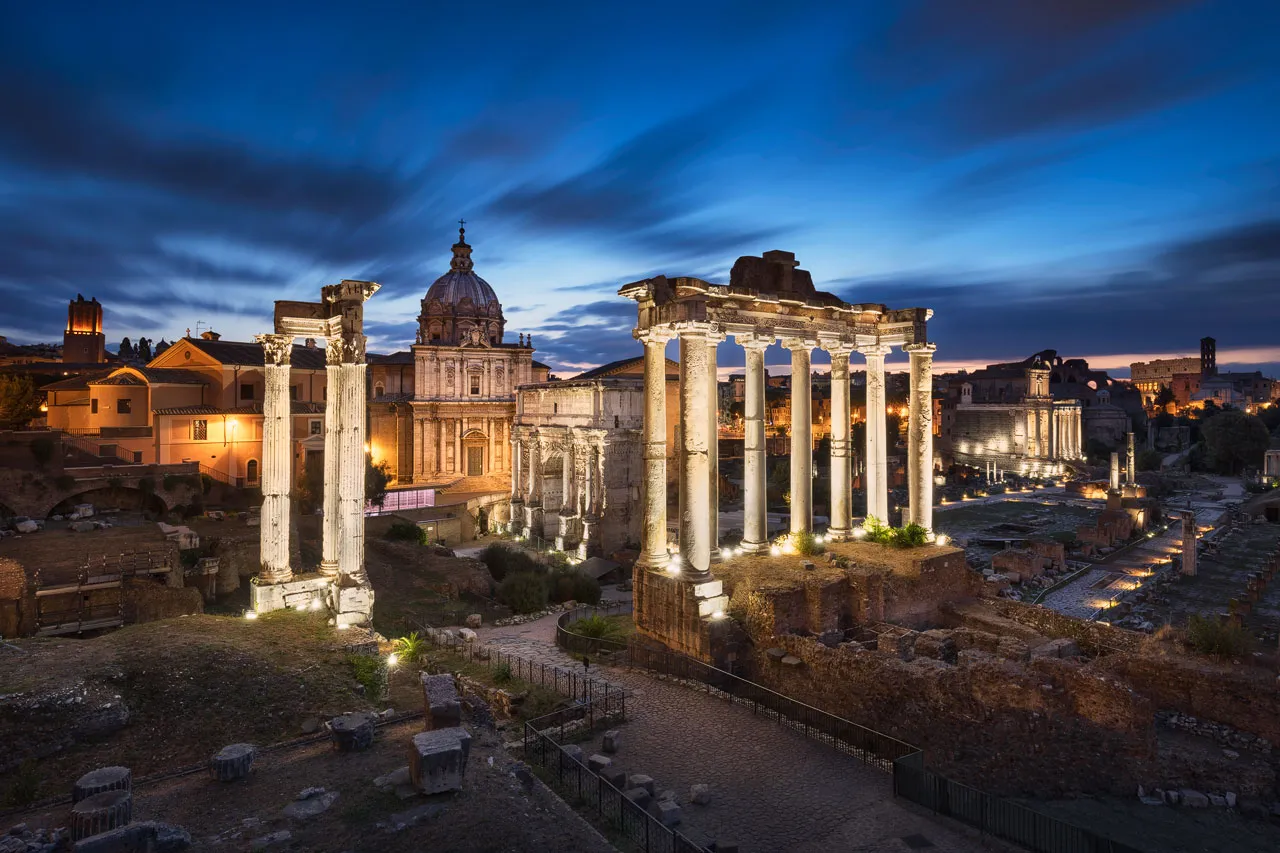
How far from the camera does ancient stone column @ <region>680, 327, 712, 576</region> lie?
15.8 metres

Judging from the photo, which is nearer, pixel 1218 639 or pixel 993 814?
pixel 993 814

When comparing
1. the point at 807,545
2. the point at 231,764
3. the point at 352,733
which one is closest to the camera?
the point at 231,764

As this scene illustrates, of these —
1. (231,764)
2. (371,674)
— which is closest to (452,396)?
(371,674)

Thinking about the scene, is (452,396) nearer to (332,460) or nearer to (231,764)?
(332,460)

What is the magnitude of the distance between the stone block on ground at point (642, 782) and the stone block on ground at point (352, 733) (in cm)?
377

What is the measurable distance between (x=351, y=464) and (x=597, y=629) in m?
7.40

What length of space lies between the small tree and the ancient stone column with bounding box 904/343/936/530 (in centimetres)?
4941

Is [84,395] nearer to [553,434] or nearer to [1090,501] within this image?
[553,434]

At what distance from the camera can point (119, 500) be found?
32000 millimetres

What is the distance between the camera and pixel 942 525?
146ft

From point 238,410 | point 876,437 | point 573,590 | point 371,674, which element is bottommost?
point 573,590

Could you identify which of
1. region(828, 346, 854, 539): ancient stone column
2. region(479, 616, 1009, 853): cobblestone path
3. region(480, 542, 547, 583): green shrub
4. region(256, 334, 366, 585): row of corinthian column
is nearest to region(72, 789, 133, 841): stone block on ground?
region(479, 616, 1009, 853): cobblestone path

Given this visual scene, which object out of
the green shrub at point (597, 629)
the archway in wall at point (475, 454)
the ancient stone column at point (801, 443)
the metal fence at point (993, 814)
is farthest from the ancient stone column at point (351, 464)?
the archway in wall at point (475, 454)

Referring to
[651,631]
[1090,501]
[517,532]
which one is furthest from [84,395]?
[1090,501]
